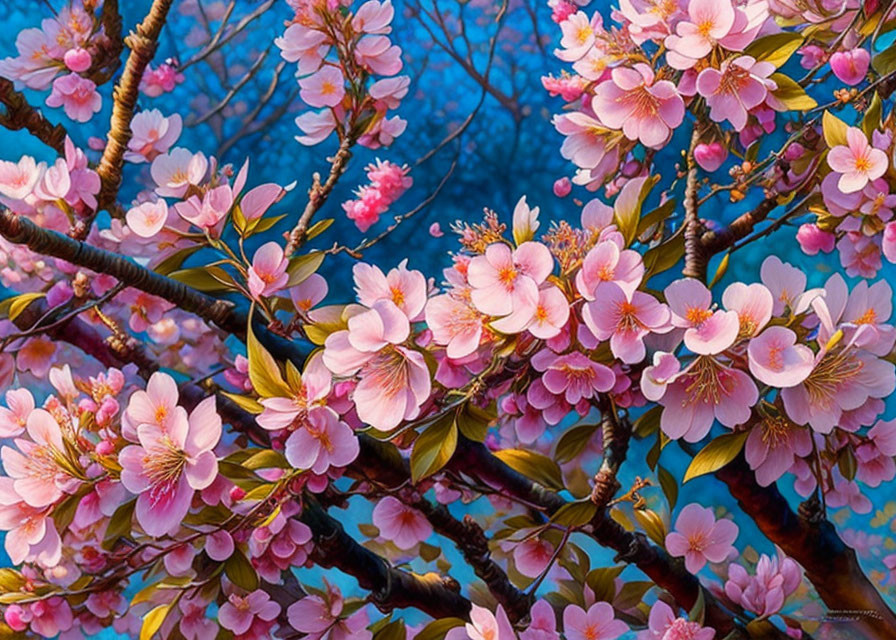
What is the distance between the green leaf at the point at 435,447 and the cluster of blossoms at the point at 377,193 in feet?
1.09

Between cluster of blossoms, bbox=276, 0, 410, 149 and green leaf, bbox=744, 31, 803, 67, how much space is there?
13.9 inches

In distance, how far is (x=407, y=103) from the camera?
100cm

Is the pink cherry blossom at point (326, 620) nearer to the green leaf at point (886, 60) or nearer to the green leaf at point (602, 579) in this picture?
the green leaf at point (602, 579)

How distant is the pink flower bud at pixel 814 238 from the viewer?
3.03 feet

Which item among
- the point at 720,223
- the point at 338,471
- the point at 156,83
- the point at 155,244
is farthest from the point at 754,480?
the point at 156,83

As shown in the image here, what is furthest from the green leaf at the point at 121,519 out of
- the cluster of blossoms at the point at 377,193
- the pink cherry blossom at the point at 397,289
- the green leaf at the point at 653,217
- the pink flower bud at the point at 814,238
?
the pink flower bud at the point at 814,238

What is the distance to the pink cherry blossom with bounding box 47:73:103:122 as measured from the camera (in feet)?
3.22

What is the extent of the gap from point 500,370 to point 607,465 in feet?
0.50

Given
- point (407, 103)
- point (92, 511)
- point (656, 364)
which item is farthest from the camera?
point (407, 103)

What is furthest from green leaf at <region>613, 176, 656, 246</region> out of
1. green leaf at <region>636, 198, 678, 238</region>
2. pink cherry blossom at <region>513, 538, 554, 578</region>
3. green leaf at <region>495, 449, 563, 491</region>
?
pink cherry blossom at <region>513, 538, 554, 578</region>

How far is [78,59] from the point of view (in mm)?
970

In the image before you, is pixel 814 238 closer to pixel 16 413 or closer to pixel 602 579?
pixel 602 579

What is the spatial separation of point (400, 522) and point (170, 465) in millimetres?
282

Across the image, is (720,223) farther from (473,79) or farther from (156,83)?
(156,83)
